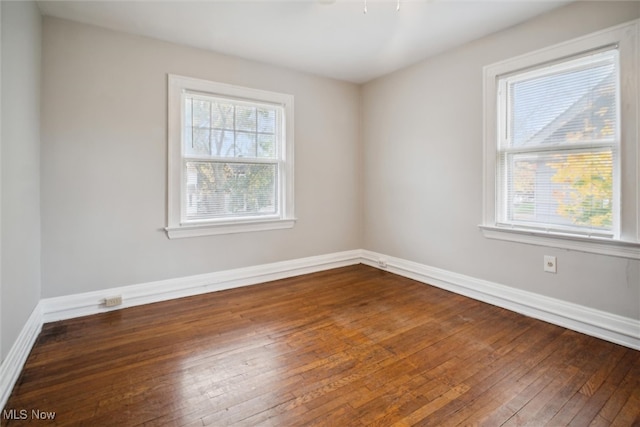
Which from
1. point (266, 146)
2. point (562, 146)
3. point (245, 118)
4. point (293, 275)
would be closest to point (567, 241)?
point (562, 146)

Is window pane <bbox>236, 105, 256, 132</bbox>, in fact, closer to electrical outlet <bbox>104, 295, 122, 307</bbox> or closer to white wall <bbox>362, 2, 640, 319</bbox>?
white wall <bbox>362, 2, 640, 319</bbox>

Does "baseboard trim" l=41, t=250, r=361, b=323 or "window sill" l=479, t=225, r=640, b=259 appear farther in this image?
"baseboard trim" l=41, t=250, r=361, b=323

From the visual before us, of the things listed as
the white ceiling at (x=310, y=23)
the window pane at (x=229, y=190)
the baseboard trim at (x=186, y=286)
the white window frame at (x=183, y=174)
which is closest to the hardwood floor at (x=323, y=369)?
the baseboard trim at (x=186, y=286)

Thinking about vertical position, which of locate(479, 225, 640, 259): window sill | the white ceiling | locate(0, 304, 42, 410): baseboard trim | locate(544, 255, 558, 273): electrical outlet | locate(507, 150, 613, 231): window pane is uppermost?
the white ceiling

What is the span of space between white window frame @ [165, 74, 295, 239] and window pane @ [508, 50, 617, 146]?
2.31 meters

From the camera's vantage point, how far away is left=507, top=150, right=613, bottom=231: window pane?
2355 mm

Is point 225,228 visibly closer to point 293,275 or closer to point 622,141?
point 293,275

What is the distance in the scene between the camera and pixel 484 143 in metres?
3.02

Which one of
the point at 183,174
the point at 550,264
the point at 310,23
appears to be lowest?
the point at 550,264

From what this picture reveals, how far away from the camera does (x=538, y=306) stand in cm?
266

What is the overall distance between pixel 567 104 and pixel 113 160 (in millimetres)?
3824

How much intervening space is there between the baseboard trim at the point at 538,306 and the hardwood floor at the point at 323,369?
0.10m

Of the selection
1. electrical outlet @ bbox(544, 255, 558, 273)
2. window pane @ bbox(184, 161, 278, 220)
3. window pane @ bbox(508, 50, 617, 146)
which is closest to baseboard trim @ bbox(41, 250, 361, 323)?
window pane @ bbox(184, 161, 278, 220)

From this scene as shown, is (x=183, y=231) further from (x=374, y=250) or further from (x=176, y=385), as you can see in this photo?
(x=374, y=250)
